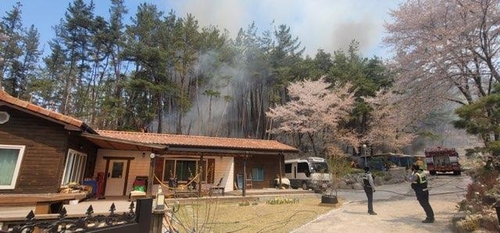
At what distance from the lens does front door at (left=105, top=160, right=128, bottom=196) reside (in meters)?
13.4

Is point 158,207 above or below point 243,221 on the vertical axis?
above

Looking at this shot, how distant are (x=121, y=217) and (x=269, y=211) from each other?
7225 mm

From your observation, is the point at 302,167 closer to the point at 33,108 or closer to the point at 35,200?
the point at 35,200

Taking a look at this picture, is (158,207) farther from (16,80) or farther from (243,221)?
(16,80)

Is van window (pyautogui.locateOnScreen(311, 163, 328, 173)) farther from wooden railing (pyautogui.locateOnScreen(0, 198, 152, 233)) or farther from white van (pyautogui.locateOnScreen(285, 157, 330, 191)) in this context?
wooden railing (pyautogui.locateOnScreen(0, 198, 152, 233))

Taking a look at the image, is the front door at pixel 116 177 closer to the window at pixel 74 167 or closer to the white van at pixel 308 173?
the window at pixel 74 167

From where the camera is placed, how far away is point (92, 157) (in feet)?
41.5

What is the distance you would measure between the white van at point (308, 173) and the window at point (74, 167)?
1229cm

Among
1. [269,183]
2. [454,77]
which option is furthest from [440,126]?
[269,183]

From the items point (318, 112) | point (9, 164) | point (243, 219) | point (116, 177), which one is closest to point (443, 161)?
point (318, 112)

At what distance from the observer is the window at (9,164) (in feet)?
25.3

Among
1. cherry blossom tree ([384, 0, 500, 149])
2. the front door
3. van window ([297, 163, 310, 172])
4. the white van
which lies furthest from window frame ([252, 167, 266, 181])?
cherry blossom tree ([384, 0, 500, 149])

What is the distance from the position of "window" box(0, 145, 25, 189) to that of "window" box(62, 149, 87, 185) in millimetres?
1224

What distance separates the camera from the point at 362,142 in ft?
91.7
